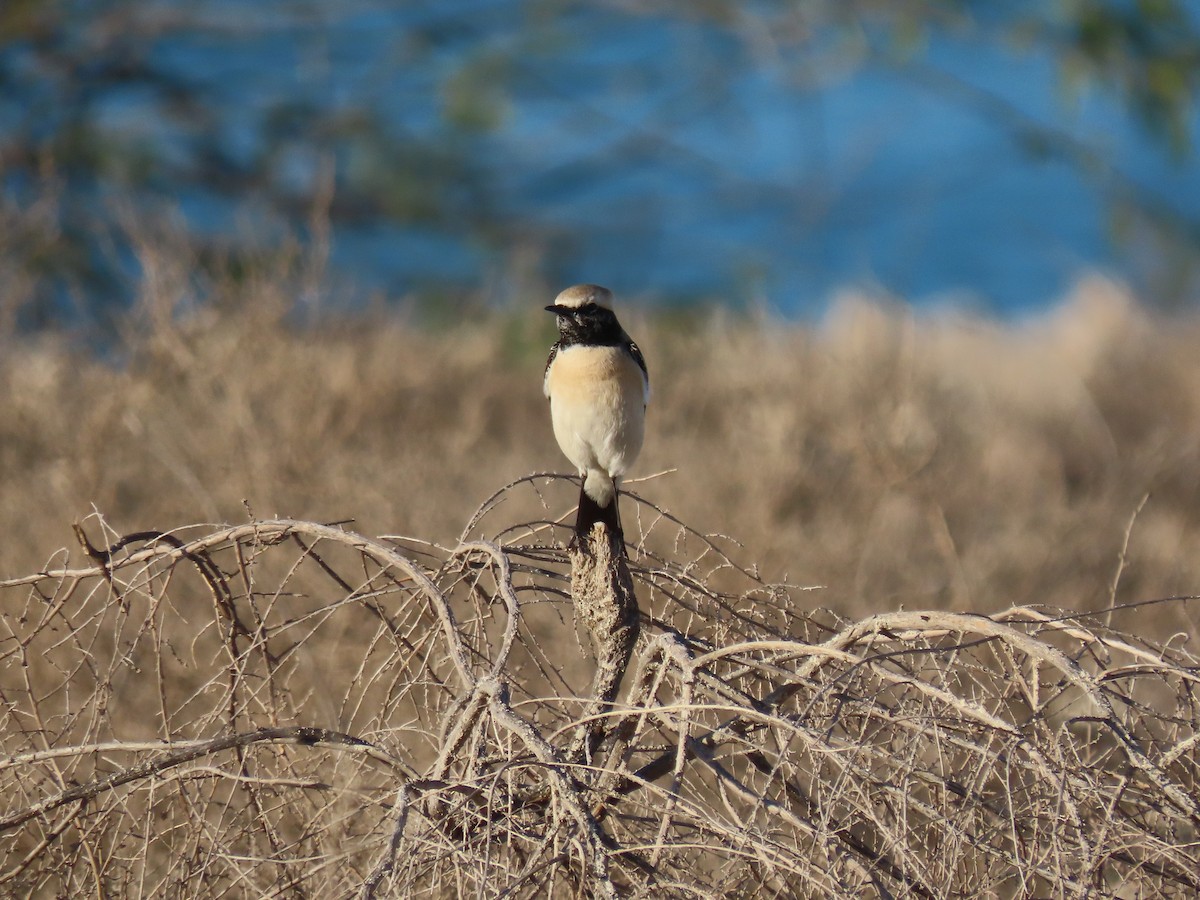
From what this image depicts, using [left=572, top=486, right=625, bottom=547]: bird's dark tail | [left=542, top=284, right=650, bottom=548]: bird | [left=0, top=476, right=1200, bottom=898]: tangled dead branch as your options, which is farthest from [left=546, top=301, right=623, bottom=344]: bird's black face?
[left=0, top=476, right=1200, bottom=898]: tangled dead branch

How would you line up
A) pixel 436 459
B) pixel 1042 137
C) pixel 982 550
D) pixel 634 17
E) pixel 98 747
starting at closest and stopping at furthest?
pixel 98 747 → pixel 982 550 → pixel 436 459 → pixel 1042 137 → pixel 634 17

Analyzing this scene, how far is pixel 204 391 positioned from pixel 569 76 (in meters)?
8.26

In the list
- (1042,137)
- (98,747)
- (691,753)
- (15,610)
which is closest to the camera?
(98,747)

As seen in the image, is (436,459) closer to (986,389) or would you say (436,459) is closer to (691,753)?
(986,389)

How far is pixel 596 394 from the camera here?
3168mm

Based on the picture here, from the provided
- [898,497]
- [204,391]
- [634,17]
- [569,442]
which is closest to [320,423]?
[204,391]

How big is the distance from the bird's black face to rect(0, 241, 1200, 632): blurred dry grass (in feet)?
6.20

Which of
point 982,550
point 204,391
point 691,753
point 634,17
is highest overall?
point 634,17

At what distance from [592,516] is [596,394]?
1.16ft

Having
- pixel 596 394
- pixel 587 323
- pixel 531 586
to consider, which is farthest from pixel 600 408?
pixel 531 586

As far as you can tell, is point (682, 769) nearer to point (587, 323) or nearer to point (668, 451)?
point (587, 323)

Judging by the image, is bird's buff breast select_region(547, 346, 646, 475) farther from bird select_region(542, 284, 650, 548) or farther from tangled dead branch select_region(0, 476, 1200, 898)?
tangled dead branch select_region(0, 476, 1200, 898)

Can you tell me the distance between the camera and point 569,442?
323cm

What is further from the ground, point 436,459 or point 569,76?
point 569,76
